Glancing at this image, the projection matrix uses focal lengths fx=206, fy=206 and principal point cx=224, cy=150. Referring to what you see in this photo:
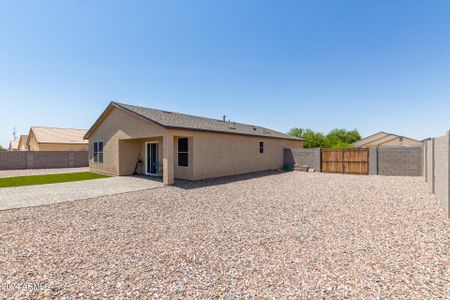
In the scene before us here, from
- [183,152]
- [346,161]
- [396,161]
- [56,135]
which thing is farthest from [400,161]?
[56,135]

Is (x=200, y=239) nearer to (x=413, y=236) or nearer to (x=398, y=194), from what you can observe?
(x=413, y=236)

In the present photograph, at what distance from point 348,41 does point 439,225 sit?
11.1m

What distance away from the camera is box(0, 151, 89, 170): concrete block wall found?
18.9 m

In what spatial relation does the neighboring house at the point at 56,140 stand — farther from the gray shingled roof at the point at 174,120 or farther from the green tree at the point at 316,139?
the green tree at the point at 316,139

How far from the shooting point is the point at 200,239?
4.11 m

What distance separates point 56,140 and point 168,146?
81.3ft

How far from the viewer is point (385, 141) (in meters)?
42.7

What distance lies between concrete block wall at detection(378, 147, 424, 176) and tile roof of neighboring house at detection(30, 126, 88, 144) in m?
32.2

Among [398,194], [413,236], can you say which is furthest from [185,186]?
[398,194]

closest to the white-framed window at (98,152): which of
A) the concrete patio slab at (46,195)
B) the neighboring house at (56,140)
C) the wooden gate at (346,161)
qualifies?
the concrete patio slab at (46,195)

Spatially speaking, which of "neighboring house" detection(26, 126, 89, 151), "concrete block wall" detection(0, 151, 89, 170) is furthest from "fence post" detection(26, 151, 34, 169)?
"neighboring house" detection(26, 126, 89, 151)

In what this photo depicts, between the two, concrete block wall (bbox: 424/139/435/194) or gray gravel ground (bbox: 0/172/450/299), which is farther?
concrete block wall (bbox: 424/139/435/194)

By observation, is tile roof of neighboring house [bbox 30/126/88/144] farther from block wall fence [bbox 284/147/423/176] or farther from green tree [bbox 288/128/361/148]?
green tree [bbox 288/128/361/148]

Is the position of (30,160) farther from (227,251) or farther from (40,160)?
(227,251)
